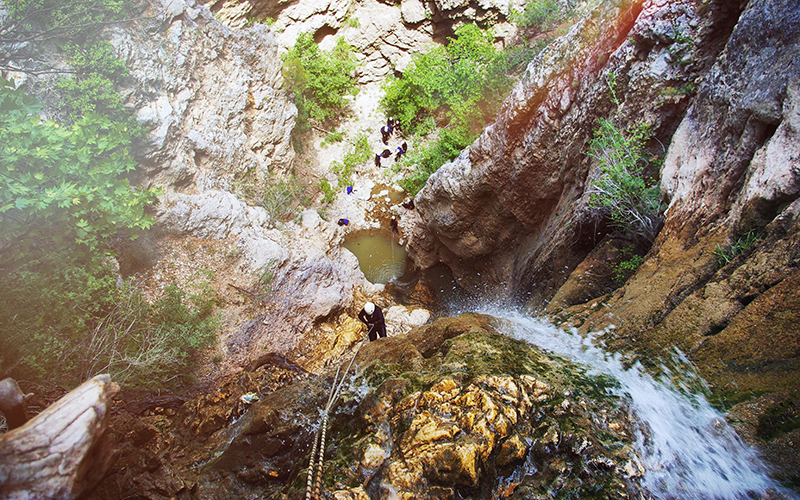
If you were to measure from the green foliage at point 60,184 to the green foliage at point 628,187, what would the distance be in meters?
7.27

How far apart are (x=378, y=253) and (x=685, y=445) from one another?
1049 cm

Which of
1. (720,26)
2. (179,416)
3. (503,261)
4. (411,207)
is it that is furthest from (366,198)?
(720,26)

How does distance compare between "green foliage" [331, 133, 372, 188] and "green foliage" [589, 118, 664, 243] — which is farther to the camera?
"green foliage" [331, 133, 372, 188]

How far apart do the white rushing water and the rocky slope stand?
0.18 meters

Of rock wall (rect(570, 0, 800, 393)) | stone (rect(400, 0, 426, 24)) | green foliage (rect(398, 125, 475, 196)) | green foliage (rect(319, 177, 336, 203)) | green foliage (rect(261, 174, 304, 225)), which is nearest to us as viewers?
rock wall (rect(570, 0, 800, 393))

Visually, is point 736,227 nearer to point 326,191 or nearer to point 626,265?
point 626,265

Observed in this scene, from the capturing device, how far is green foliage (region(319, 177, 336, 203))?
13234 mm

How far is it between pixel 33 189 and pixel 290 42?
11441 millimetres

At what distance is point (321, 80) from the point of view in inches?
555

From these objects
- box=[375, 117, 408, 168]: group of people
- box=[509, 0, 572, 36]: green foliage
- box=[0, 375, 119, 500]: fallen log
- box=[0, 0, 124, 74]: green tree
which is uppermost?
box=[509, 0, 572, 36]: green foliage

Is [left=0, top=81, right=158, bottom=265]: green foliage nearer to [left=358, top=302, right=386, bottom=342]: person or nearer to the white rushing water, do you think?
[left=358, top=302, right=386, bottom=342]: person

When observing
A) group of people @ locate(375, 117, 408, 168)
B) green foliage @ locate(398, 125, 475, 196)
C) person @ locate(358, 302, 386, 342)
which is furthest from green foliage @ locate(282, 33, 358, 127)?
person @ locate(358, 302, 386, 342)

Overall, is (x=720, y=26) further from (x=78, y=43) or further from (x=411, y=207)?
(x=78, y=43)

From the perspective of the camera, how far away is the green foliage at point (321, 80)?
44.6 ft
